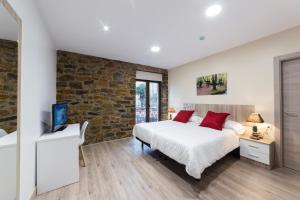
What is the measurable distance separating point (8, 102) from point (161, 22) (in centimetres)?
221

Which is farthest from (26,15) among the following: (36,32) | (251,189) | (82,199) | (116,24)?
(251,189)

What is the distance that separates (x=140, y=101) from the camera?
193 inches

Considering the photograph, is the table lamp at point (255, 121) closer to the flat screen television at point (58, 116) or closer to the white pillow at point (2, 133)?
the white pillow at point (2, 133)

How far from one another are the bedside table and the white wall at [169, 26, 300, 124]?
20.5 inches

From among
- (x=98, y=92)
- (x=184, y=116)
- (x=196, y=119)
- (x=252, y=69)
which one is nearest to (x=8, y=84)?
(x=98, y=92)

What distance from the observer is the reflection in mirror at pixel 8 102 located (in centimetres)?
103

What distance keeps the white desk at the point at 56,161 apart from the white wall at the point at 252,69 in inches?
140

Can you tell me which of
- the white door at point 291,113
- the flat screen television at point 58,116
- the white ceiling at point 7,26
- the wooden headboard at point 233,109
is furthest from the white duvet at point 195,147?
the white ceiling at point 7,26

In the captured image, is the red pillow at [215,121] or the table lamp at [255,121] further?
the red pillow at [215,121]

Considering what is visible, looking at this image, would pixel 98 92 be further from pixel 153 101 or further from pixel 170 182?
pixel 170 182

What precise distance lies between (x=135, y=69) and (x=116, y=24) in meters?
2.33

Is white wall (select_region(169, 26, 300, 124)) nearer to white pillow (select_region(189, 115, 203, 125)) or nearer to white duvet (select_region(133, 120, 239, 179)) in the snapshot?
white pillow (select_region(189, 115, 203, 125))

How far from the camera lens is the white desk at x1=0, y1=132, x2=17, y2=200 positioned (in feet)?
3.38

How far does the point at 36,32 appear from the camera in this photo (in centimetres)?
180
